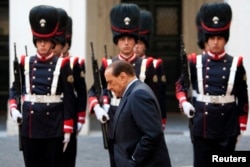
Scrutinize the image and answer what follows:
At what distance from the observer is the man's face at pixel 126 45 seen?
7.91 metres

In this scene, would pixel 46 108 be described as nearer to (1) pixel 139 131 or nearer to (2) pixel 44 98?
(2) pixel 44 98

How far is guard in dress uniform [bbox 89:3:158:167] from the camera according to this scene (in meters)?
7.86

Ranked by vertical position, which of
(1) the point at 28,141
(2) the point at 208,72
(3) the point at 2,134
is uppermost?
(2) the point at 208,72

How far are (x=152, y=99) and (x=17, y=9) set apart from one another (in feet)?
26.9

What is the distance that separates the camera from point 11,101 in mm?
7910

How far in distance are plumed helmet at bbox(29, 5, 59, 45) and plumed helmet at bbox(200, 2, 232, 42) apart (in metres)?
1.52

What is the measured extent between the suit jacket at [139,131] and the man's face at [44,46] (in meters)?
1.99

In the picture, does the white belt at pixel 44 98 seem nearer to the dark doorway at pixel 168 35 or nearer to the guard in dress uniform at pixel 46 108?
the guard in dress uniform at pixel 46 108

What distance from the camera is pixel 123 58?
7.91m

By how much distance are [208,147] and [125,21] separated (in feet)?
5.04

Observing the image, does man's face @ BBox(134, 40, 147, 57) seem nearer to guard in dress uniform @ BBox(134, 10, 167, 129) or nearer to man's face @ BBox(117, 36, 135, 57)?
guard in dress uniform @ BBox(134, 10, 167, 129)

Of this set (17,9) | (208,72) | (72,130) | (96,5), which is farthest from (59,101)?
(96,5)

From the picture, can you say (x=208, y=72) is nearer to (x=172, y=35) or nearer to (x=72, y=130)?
(x=72, y=130)

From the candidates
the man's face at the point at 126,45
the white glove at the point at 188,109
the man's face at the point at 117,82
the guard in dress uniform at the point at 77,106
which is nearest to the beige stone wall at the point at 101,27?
the guard in dress uniform at the point at 77,106
